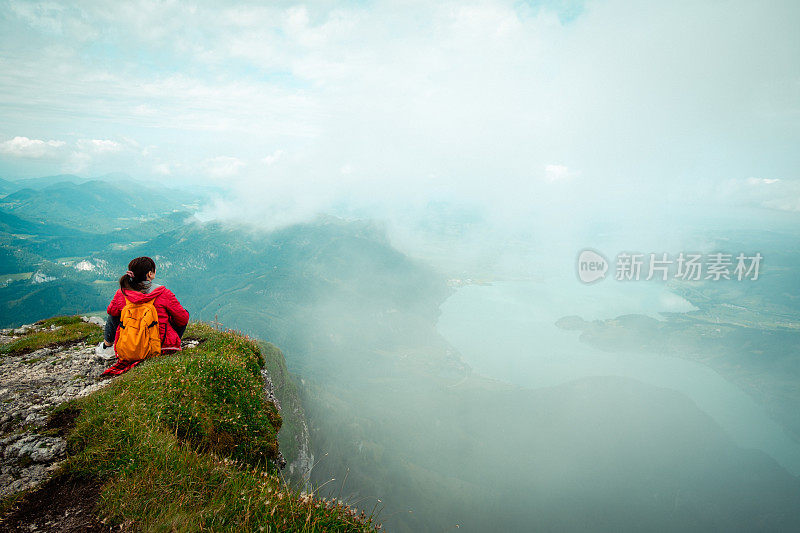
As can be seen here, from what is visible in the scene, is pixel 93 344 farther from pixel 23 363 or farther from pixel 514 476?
pixel 514 476

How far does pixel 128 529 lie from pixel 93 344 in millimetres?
13947

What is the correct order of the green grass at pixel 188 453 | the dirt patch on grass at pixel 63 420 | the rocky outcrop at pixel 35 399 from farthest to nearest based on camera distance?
1. the dirt patch on grass at pixel 63 420
2. the rocky outcrop at pixel 35 399
3. the green grass at pixel 188 453

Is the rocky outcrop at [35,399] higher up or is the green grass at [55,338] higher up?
the rocky outcrop at [35,399]

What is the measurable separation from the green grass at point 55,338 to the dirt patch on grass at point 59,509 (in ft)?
39.8

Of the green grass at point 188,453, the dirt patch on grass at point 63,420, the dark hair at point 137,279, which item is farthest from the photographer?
the dark hair at point 137,279

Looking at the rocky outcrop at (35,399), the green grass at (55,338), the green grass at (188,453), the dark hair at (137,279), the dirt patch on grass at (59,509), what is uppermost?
the dark hair at (137,279)

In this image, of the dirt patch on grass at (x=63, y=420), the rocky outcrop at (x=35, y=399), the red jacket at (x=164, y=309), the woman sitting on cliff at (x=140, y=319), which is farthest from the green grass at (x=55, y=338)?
the dirt patch on grass at (x=63, y=420)

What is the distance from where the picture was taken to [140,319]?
982 cm

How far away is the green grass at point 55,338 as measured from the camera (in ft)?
46.0

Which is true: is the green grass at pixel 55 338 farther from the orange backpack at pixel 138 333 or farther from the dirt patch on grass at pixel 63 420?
the dirt patch on grass at pixel 63 420

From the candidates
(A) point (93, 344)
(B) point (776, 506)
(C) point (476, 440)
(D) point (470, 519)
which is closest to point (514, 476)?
(C) point (476, 440)

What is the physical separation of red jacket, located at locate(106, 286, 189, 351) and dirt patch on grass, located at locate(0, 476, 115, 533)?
4.88 meters

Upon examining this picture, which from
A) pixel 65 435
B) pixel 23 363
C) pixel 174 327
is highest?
pixel 174 327

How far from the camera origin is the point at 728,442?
18850cm
